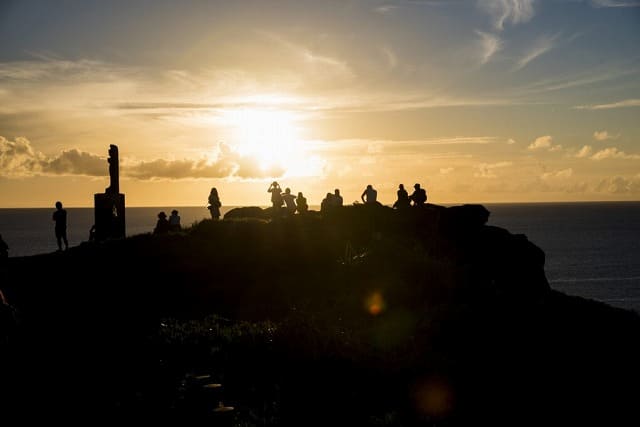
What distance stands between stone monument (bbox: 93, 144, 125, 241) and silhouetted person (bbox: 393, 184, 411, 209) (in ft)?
45.5

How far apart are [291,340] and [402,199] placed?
65.8 feet

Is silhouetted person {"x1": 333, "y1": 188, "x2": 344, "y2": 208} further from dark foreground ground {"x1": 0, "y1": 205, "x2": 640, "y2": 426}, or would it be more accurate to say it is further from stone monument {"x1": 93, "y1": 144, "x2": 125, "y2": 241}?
stone monument {"x1": 93, "y1": 144, "x2": 125, "y2": 241}

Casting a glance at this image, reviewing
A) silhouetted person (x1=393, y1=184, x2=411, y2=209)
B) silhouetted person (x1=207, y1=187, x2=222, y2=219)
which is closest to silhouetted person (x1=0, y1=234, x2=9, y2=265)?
silhouetted person (x1=207, y1=187, x2=222, y2=219)

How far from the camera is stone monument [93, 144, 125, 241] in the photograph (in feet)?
92.3

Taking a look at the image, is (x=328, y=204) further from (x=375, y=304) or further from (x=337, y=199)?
(x=375, y=304)

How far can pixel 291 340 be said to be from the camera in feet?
46.2

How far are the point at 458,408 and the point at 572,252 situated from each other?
150910 mm

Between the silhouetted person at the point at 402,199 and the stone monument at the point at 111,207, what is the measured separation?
13.9 meters

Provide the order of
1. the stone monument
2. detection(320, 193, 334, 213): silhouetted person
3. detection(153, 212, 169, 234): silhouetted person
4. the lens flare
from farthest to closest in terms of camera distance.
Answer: detection(320, 193, 334, 213): silhouetted person < detection(153, 212, 169, 234): silhouetted person < the stone monument < the lens flare

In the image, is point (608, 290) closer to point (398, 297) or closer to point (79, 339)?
point (398, 297)

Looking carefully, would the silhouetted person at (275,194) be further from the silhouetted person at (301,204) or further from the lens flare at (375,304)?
the lens flare at (375,304)

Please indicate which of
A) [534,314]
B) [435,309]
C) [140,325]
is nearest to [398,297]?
[435,309]

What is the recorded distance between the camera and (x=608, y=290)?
314 ft

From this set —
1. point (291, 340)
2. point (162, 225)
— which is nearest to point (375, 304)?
point (291, 340)
